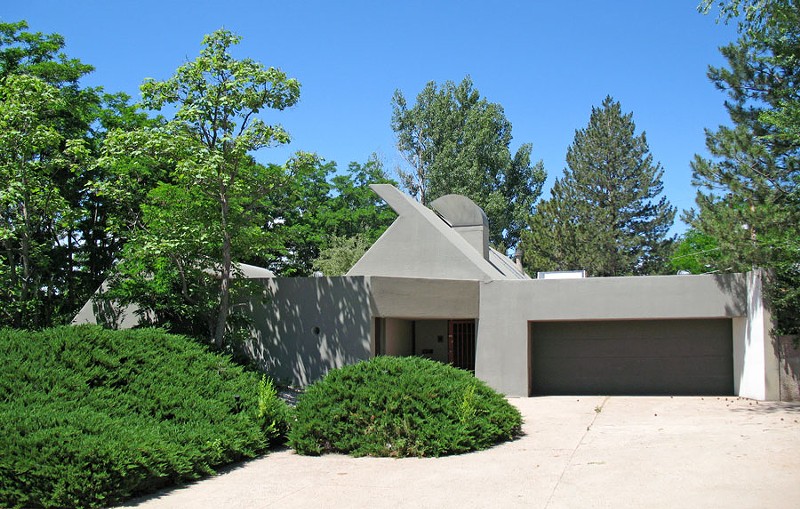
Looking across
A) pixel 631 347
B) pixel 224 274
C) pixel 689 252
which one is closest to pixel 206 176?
pixel 224 274

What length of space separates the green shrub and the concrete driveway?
0.88 feet

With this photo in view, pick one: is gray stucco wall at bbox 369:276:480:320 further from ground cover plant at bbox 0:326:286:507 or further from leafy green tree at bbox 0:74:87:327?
leafy green tree at bbox 0:74:87:327

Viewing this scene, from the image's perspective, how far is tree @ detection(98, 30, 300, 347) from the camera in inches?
610

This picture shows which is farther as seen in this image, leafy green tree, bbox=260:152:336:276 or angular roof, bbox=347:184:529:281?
leafy green tree, bbox=260:152:336:276

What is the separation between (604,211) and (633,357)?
19801 millimetres

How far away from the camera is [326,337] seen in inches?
727

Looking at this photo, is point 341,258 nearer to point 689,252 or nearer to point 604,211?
point 604,211

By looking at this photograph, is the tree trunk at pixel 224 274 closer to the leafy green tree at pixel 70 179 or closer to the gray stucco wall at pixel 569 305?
the leafy green tree at pixel 70 179

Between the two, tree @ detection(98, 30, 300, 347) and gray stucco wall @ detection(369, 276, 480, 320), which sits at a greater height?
tree @ detection(98, 30, 300, 347)

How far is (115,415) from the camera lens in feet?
31.6

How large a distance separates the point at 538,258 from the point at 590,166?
22.9 ft

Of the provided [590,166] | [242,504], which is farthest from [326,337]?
[590,166]

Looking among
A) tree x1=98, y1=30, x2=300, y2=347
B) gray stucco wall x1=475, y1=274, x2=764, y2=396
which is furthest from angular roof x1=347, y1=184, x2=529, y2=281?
tree x1=98, y1=30, x2=300, y2=347

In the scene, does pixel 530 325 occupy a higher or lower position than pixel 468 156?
lower
